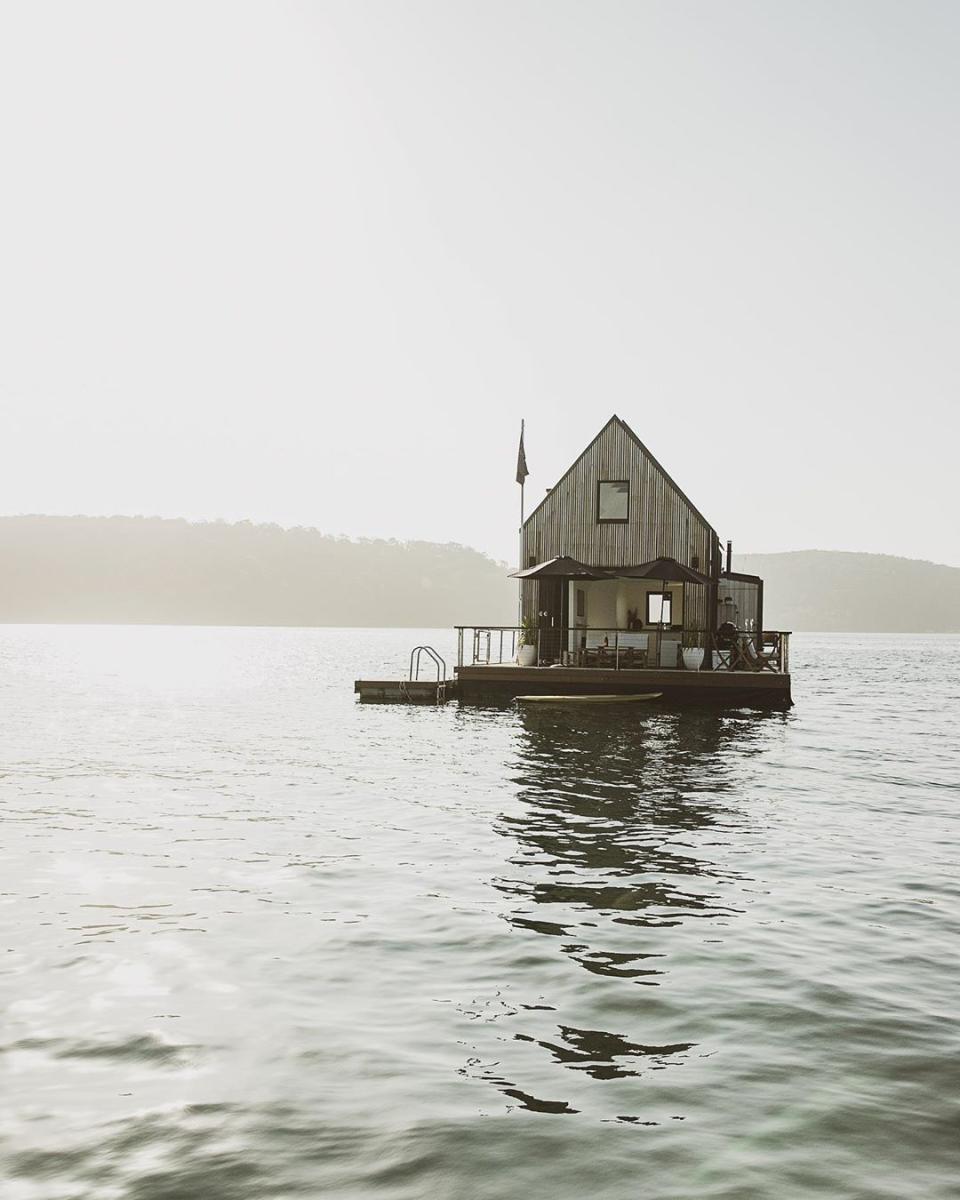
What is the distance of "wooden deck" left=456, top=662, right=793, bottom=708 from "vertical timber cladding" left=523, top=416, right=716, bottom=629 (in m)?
4.97

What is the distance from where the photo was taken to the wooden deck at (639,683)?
3238 centimetres

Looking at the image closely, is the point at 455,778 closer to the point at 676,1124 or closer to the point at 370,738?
the point at 370,738

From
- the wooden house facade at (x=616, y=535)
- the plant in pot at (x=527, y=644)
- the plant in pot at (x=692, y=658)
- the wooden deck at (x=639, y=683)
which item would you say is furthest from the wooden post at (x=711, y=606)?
the plant in pot at (x=527, y=644)

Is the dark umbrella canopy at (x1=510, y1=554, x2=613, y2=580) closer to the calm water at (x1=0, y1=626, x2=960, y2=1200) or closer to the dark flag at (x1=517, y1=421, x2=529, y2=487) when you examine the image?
the dark flag at (x1=517, y1=421, x2=529, y2=487)

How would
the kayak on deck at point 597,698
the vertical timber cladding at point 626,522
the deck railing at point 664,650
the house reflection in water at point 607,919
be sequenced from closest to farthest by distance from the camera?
the house reflection in water at point 607,919
the kayak on deck at point 597,698
the deck railing at point 664,650
the vertical timber cladding at point 626,522

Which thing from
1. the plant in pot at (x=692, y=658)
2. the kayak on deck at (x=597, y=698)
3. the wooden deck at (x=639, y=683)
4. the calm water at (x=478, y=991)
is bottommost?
the calm water at (x=478, y=991)

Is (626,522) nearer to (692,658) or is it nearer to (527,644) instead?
(527,644)

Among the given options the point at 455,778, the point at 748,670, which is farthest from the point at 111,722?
the point at 748,670

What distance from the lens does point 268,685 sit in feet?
197

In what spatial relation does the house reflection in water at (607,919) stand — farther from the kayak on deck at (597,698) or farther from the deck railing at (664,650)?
the deck railing at (664,650)

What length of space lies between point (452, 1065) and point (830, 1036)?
2619 millimetres

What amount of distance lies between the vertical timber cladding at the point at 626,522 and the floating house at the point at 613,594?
4cm

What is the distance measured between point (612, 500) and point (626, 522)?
965mm

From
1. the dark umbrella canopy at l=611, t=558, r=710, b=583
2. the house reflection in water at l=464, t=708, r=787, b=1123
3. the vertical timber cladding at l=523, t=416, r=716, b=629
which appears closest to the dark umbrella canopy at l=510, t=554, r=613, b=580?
the dark umbrella canopy at l=611, t=558, r=710, b=583
